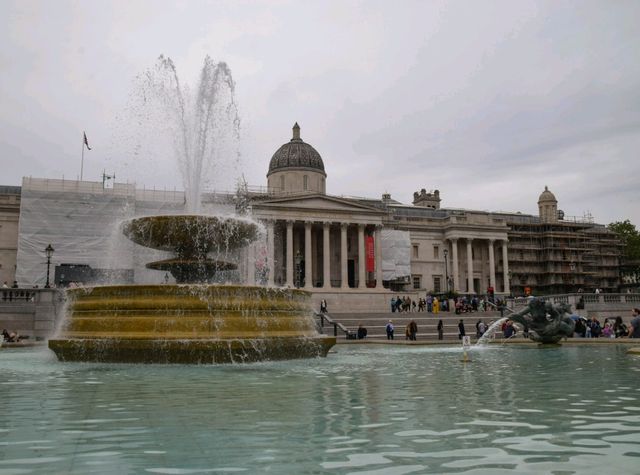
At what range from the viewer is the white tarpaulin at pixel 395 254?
64375mm

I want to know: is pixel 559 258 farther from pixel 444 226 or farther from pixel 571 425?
pixel 571 425

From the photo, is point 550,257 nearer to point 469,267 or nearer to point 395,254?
point 469,267

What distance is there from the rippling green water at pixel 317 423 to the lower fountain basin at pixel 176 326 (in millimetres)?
1431

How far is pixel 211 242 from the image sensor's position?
1432 cm

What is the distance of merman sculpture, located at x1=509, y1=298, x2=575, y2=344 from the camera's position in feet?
66.0

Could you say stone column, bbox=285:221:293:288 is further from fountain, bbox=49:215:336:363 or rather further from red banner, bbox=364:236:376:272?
fountain, bbox=49:215:336:363

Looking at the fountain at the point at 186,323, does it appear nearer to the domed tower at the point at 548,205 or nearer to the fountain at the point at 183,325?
the fountain at the point at 183,325

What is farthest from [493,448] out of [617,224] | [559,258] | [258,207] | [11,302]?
[617,224]

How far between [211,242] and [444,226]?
57.5 meters

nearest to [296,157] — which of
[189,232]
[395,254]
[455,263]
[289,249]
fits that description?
[289,249]

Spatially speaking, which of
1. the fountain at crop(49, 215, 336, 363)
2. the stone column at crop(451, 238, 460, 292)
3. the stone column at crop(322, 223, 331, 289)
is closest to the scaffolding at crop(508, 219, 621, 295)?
the stone column at crop(451, 238, 460, 292)

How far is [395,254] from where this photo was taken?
64750 millimetres

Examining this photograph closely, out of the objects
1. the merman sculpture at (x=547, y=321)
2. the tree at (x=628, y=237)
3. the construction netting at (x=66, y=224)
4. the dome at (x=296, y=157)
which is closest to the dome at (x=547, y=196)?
the tree at (x=628, y=237)

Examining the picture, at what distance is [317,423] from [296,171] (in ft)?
189
